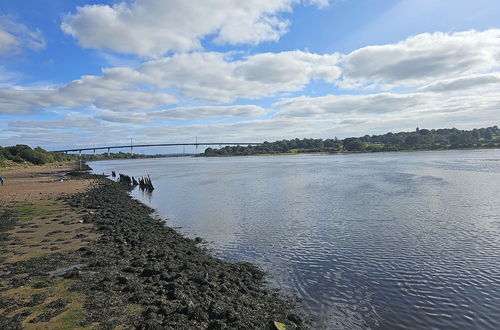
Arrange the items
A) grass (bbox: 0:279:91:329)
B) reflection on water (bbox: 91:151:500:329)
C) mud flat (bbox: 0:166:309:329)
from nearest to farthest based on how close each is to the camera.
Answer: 1. grass (bbox: 0:279:91:329)
2. mud flat (bbox: 0:166:309:329)
3. reflection on water (bbox: 91:151:500:329)

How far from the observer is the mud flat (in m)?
9.20

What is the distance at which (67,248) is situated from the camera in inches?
649

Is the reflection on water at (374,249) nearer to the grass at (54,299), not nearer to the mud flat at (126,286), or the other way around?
the mud flat at (126,286)

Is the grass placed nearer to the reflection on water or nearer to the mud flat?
the mud flat

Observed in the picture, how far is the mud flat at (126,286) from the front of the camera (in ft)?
30.2

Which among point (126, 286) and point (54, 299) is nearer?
point (54, 299)

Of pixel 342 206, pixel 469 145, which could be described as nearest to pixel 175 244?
pixel 342 206

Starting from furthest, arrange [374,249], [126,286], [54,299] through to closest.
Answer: [374,249]
[126,286]
[54,299]

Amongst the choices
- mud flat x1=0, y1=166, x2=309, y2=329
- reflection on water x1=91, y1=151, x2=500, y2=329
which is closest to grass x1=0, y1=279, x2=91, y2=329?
mud flat x1=0, y1=166, x2=309, y2=329

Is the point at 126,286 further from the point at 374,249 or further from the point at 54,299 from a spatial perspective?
the point at 374,249

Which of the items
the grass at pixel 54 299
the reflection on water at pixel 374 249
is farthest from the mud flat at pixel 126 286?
the reflection on water at pixel 374 249

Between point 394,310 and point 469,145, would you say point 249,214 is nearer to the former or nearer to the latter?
point 394,310

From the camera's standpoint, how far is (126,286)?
11273 millimetres

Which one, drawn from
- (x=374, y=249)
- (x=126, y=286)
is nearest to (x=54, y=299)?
(x=126, y=286)
